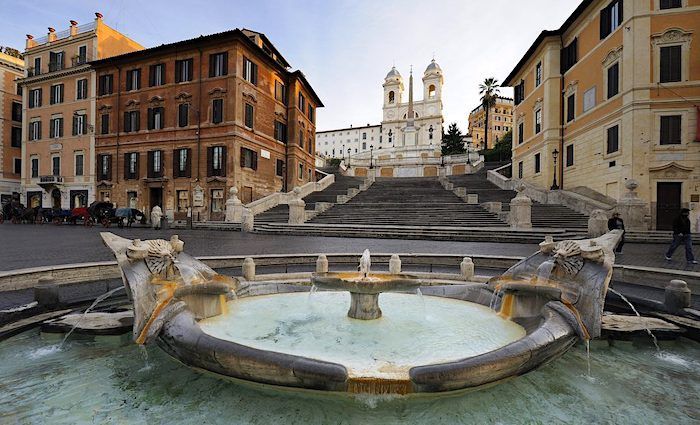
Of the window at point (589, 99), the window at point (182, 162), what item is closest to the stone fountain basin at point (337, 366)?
the window at point (589, 99)

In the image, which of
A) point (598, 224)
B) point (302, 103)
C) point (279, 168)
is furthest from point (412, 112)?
point (598, 224)

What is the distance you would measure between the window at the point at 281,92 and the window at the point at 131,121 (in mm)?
12868

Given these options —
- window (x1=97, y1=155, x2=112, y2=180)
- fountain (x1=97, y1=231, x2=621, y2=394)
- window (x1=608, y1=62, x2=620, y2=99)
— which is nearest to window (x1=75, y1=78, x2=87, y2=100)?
window (x1=97, y1=155, x2=112, y2=180)

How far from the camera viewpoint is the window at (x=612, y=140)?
19969 mm

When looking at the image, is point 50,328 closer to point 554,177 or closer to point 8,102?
point 554,177

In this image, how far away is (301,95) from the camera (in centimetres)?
3778

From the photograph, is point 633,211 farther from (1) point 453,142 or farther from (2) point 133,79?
(1) point 453,142

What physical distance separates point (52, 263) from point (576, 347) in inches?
438

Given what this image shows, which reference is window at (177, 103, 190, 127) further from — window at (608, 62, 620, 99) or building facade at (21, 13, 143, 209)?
window at (608, 62, 620, 99)

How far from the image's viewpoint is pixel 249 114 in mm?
29969

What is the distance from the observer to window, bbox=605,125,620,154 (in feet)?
65.5

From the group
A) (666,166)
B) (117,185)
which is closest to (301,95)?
(117,185)

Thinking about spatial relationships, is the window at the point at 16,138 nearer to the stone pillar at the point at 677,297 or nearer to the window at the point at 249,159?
the window at the point at 249,159

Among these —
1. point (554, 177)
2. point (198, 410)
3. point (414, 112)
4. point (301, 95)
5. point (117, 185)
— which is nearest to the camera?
point (198, 410)
